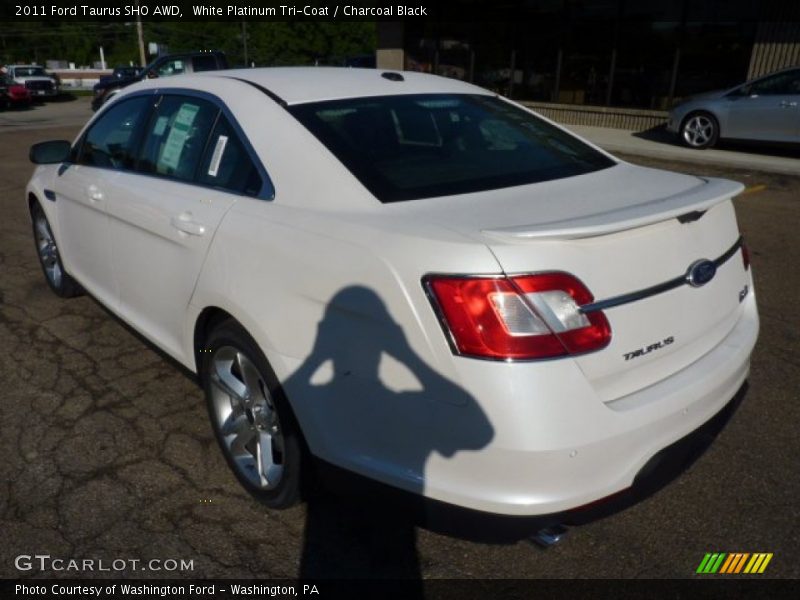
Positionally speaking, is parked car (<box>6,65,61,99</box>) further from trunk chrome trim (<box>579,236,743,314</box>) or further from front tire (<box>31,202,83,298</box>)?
trunk chrome trim (<box>579,236,743,314</box>)

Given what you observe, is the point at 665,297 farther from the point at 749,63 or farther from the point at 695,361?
the point at 749,63

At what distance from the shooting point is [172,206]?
2.73 m

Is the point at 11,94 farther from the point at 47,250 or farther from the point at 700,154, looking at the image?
the point at 700,154

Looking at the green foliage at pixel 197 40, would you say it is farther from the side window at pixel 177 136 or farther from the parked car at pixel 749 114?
the side window at pixel 177 136

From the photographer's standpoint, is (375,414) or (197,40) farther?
(197,40)

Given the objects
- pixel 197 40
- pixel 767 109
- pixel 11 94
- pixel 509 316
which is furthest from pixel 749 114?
pixel 197 40

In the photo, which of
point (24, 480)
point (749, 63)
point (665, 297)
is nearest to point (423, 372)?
point (665, 297)

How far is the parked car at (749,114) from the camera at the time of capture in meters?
10.5

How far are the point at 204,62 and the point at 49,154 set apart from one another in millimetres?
14532

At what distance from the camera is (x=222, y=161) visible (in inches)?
102

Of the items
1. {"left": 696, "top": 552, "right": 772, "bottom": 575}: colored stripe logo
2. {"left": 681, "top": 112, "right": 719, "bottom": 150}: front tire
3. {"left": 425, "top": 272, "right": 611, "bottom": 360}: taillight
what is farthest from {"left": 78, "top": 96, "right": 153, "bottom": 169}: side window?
{"left": 681, "top": 112, "right": 719, "bottom": 150}: front tire

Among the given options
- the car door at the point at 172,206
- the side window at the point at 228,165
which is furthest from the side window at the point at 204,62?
the side window at the point at 228,165

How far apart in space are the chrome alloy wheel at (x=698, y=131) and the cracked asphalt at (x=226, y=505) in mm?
8824

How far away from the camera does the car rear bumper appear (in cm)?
170
